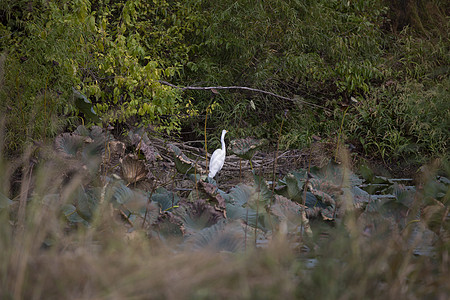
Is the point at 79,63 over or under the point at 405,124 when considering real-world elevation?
over

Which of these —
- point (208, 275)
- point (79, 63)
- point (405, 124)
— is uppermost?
point (208, 275)

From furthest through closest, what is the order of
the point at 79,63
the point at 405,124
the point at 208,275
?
the point at 405,124 → the point at 79,63 → the point at 208,275

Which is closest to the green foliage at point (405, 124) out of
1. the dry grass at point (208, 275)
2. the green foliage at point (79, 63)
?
the green foliage at point (79, 63)

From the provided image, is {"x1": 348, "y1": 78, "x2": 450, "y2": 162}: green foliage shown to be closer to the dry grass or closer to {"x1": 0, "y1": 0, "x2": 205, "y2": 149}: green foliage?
{"x1": 0, "y1": 0, "x2": 205, "y2": 149}: green foliage

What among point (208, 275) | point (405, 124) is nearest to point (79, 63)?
point (405, 124)

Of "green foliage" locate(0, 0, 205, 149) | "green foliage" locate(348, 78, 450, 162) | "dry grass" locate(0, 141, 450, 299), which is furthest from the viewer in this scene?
"green foliage" locate(348, 78, 450, 162)

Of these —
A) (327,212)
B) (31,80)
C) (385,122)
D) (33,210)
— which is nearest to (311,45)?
(385,122)

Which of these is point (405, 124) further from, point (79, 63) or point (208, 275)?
point (208, 275)

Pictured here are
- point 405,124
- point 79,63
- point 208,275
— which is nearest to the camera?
point 208,275

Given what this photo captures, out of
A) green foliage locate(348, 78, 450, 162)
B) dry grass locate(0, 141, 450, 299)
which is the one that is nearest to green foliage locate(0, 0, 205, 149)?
dry grass locate(0, 141, 450, 299)

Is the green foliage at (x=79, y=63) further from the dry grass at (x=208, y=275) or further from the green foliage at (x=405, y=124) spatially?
the green foliage at (x=405, y=124)

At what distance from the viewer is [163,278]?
769 mm

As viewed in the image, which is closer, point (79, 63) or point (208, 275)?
point (208, 275)

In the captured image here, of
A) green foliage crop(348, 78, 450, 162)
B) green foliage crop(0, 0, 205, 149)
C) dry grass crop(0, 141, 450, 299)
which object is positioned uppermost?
dry grass crop(0, 141, 450, 299)
